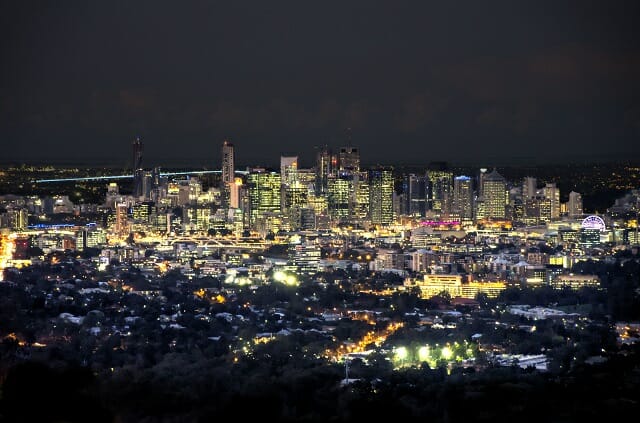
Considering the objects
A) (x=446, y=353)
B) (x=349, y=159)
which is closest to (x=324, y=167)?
(x=349, y=159)

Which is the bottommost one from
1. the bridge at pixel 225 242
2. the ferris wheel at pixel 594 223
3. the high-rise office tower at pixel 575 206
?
the bridge at pixel 225 242

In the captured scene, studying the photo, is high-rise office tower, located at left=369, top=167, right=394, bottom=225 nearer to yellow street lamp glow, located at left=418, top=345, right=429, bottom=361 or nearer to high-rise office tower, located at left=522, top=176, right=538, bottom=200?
high-rise office tower, located at left=522, top=176, right=538, bottom=200

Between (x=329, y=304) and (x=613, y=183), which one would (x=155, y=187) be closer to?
(x=613, y=183)

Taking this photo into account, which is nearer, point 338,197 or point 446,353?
point 446,353

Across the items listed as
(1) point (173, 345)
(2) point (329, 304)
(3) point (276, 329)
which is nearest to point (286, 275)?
(2) point (329, 304)

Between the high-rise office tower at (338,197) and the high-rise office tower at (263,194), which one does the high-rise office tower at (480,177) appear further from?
the high-rise office tower at (263,194)

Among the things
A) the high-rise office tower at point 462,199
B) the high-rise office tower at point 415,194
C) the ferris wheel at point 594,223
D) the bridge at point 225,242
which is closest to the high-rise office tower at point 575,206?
the ferris wheel at point 594,223

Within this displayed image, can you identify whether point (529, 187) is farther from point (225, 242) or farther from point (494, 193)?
point (225, 242)
